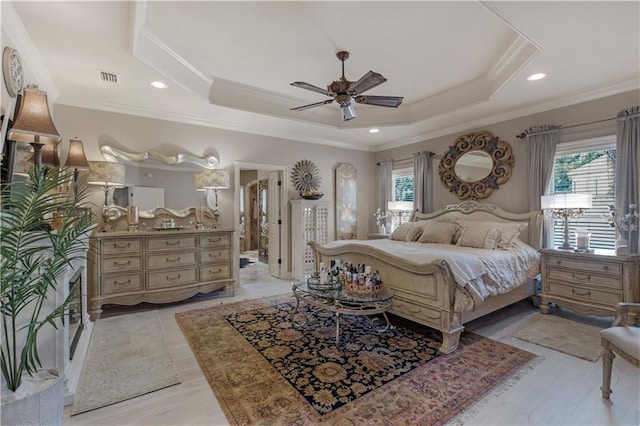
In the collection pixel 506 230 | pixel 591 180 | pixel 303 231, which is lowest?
pixel 303 231

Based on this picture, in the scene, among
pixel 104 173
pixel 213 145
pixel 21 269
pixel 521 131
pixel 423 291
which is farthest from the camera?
pixel 213 145

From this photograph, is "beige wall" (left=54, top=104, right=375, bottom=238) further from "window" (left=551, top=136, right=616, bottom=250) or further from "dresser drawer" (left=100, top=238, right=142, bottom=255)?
"window" (left=551, top=136, right=616, bottom=250)

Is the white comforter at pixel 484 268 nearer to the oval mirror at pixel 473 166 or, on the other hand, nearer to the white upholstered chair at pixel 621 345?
the white upholstered chair at pixel 621 345

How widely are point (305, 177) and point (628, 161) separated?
14.6ft

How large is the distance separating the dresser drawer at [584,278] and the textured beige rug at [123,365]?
163 inches

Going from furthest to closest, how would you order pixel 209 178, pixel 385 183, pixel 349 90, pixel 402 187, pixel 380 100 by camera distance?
pixel 385 183 < pixel 402 187 < pixel 209 178 < pixel 380 100 < pixel 349 90

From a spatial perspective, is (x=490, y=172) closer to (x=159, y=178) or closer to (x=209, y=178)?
(x=209, y=178)

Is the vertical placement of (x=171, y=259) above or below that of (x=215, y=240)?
below

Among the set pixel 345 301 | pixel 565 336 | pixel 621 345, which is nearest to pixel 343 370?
pixel 345 301

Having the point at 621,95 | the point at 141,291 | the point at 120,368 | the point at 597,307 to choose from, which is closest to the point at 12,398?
the point at 120,368

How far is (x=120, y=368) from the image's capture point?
249 cm

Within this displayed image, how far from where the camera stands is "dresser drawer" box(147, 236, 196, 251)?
3926mm

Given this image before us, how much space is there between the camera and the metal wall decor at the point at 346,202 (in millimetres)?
6254

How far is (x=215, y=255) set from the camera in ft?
14.5
